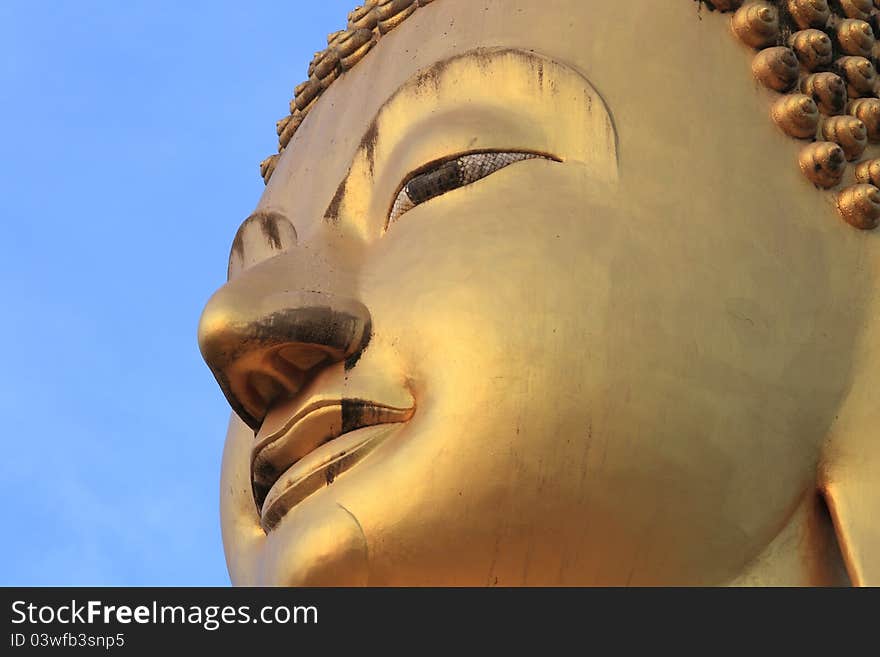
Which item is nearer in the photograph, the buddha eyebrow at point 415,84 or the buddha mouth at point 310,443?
the buddha mouth at point 310,443

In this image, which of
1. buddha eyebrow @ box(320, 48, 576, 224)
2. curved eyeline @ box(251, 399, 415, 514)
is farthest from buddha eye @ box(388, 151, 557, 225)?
curved eyeline @ box(251, 399, 415, 514)

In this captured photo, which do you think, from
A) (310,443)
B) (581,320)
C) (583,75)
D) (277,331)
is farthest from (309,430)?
(583,75)

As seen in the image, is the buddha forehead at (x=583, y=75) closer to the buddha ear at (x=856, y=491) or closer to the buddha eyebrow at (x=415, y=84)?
the buddha eyebrow at (x=415, y=84)

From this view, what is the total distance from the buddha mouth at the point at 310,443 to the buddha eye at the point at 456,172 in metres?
0.57

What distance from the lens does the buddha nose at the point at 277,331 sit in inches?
203

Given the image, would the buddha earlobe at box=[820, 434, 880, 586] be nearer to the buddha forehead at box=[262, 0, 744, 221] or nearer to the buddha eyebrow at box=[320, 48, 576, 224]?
the buddha forehead at box=[262, 0, 744, 221]

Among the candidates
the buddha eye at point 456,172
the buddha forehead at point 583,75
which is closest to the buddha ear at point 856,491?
the buddha forehead at point 583,75

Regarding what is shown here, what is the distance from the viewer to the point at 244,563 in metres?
5.59

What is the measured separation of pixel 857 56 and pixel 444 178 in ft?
3.81

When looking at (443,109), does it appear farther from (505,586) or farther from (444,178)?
(505,586)

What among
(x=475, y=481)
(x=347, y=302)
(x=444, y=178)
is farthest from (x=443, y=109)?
(x=475, y=481)

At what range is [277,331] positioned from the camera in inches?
203

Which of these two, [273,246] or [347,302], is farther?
[273,246]

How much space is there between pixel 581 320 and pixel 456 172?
0.55 m
